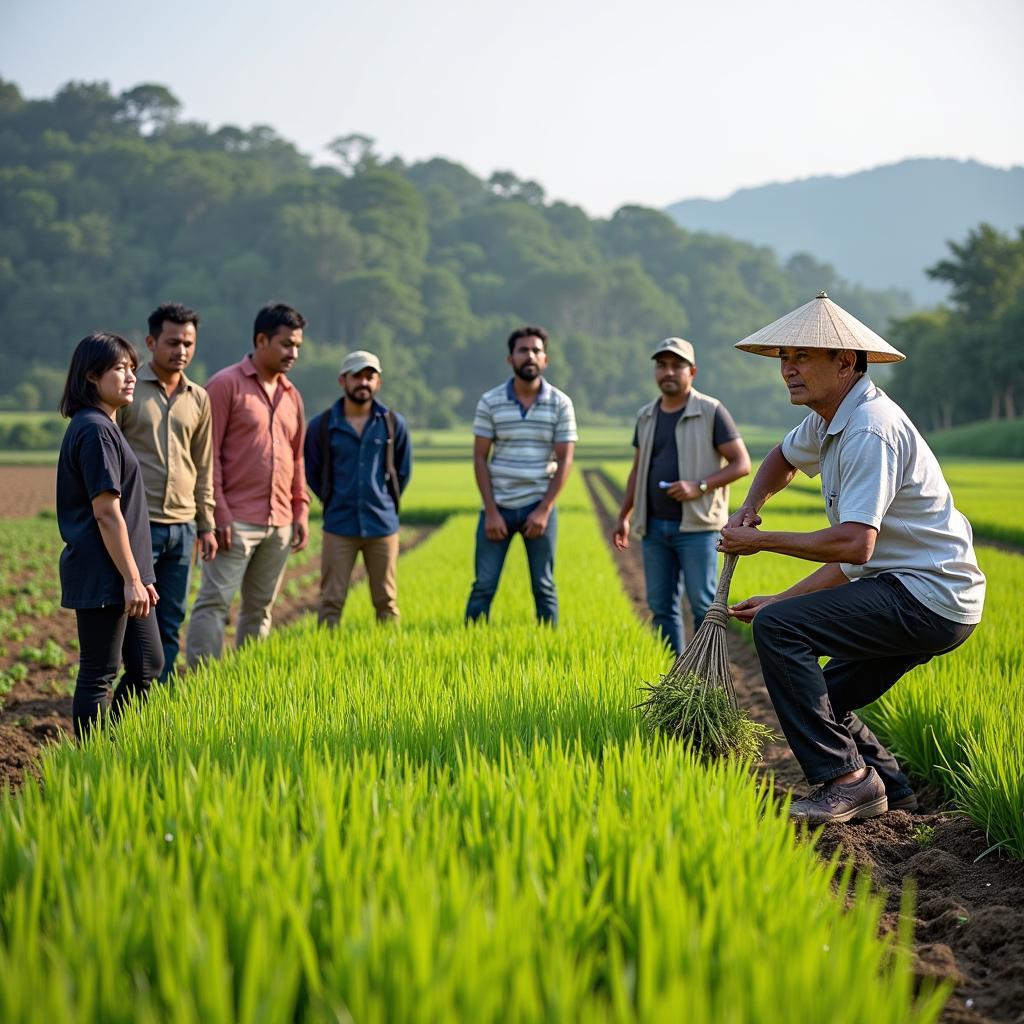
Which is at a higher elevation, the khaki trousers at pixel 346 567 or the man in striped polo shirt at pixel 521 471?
the man in striped polo shirt at pixel 521 471

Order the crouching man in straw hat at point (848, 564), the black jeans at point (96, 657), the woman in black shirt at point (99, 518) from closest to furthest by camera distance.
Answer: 1. the crouching man in straw hat at point (848, 564)
2. the woman in black shirt at point (99, 518)
3. the black jeans at point (96, 657)

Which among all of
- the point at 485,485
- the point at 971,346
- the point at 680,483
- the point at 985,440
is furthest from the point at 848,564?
the point at 971,346

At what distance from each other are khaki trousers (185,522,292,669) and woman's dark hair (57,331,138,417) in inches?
67.6

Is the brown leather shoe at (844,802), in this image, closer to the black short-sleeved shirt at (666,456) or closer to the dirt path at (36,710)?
the black short-sleeved shirt at (666,456)

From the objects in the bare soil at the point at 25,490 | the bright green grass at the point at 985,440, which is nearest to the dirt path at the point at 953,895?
the bare soil at the point at 25,490

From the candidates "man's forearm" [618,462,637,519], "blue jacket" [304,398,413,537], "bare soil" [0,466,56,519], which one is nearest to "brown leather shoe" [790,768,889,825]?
"man's forearm" [618,462,637,519]

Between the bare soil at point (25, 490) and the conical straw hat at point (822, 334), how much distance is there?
19.7m

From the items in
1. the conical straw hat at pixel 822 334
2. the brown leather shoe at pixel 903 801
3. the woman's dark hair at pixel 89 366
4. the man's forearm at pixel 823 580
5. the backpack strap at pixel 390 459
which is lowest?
the brown leather shoe at pixel 903 801

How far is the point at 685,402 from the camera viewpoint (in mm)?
5766

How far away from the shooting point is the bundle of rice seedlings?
12.0 ft

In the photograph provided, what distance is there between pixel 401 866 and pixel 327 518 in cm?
428

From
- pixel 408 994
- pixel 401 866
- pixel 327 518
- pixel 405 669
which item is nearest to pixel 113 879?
pixel 401 866

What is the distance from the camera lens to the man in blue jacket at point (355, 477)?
6102 mm

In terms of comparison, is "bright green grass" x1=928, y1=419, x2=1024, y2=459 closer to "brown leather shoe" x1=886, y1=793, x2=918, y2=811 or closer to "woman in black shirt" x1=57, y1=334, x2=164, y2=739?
"brown leather shoe" x1=886, y1=793, x2=918, y2=811
